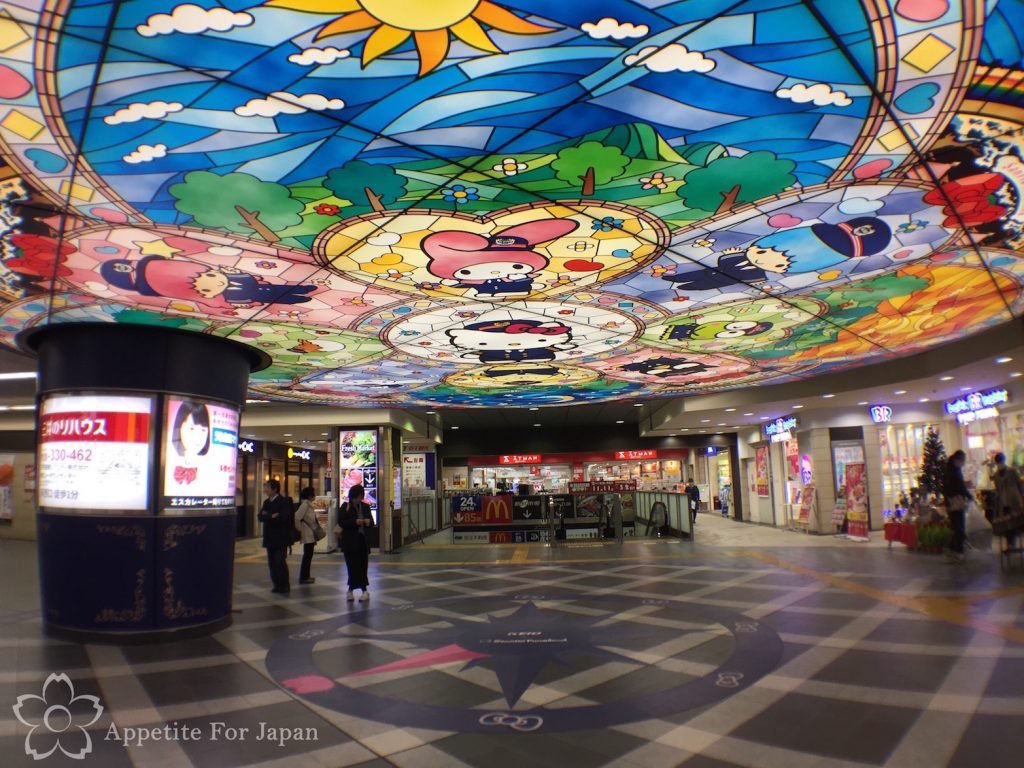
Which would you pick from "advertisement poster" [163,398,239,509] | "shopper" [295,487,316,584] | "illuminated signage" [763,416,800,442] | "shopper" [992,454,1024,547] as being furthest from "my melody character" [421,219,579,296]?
"illuminated signage" [763,416,800,442]

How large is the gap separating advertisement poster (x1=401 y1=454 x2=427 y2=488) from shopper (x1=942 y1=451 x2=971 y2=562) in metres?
19.0

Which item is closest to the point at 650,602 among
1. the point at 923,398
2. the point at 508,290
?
the point at 508,290

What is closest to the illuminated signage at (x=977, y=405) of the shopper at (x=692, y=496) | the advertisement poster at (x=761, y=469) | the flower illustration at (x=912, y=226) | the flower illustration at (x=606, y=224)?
the shopper at (x=692, y=496)

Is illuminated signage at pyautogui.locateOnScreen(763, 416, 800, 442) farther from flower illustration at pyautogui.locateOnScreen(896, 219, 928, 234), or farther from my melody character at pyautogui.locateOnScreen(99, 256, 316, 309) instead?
my melody character at pyautogui.locateOnScreen(99, 256, 316, 309)

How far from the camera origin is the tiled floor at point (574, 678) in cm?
397

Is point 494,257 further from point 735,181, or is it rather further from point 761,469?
point 761,469

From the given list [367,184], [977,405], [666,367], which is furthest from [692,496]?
[367,184]

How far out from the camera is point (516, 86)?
3.49 meters

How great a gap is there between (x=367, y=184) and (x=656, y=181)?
209 cm

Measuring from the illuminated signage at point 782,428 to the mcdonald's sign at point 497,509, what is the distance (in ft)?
28.0

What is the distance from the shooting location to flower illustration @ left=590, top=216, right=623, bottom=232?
5.33 meters

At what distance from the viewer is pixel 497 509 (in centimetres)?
1981

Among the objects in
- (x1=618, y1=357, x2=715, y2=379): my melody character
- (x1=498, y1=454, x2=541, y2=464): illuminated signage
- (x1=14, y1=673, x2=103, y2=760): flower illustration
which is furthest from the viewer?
(x1=498, y1=454, x2=541, y2=464): illuminated signage

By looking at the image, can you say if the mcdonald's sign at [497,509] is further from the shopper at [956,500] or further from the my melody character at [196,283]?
the my melody character at [196,283]
